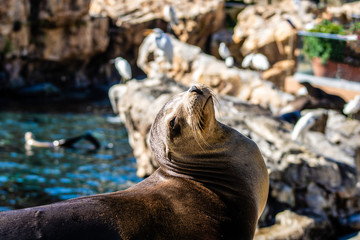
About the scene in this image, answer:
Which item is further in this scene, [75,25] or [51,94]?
[75,25]

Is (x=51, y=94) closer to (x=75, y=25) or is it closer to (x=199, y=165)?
(x=75, y=25)

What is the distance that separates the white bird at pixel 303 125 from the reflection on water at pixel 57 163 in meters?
2.88

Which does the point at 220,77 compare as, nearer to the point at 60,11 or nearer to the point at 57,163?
the point at 57,163

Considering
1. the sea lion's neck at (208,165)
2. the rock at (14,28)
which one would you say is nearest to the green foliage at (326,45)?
the sea lion's neck at (208,165)

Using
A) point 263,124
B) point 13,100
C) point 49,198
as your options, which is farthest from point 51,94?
point 263,124

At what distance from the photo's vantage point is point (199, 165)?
2.50m

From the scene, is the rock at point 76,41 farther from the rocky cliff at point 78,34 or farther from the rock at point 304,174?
the rock at point 304,174

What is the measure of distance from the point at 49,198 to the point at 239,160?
5635mm

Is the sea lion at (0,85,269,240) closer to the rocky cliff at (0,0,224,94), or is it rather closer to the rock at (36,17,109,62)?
the rocky cliff at (0,0,224,94)

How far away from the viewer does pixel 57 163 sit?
9.73 m

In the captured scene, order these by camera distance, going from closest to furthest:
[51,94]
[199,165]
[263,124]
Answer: [199,165] < [263,124] < [51,94]

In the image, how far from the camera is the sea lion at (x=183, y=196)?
79.0 inches

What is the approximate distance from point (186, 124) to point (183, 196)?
33 centimetres

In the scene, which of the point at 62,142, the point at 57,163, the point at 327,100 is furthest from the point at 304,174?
the point at 327,100
